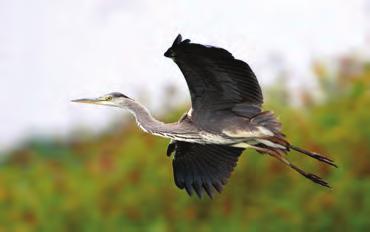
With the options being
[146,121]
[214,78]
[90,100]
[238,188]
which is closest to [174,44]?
Answer: [214,78]

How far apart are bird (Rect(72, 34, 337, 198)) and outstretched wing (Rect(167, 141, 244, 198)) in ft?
1.28

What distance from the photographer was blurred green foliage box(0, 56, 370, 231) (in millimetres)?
15312

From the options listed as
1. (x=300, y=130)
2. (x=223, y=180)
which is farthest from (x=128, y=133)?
(x=223, y=180)

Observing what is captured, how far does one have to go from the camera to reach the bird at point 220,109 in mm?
Answer: 8414

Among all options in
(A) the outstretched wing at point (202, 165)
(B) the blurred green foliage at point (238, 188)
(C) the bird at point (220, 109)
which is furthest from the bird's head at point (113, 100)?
(B) the blurred green foliage at point (238, 188)

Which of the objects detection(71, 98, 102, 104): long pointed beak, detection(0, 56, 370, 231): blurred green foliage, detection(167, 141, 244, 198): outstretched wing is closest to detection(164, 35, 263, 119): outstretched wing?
detection(167, 141, 244, 198): outstretched wing

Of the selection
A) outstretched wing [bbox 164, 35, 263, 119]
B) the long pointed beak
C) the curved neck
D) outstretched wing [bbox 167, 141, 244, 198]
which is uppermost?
outstretched wing [bbox 164, 35, 263, 119]

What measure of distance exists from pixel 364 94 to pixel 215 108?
7.62m

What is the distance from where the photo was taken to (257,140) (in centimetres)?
880

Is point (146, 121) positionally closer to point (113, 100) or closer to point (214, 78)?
point (113, 100)

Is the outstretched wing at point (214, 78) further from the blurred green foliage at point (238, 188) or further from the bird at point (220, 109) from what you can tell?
the blurred green foliage at point (238, 188)

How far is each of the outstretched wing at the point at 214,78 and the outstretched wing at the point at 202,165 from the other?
0.87 m

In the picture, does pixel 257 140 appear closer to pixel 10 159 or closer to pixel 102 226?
pixel 102 226

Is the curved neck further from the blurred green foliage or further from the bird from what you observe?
the blurred green foliage
